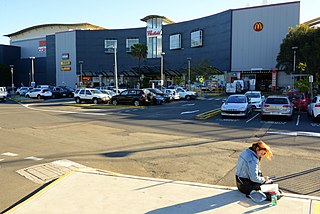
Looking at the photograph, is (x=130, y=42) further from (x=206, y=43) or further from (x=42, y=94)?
(x=42, y=94)

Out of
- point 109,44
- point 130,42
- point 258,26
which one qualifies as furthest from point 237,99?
point 109,44

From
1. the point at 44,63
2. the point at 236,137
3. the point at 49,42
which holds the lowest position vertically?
the point at 236,137

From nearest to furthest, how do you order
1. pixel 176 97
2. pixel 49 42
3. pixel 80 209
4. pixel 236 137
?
pixel 80 209 → pixel 236 137 → pixel 176 97 → pixel 49 42

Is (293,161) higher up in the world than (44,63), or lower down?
lower down

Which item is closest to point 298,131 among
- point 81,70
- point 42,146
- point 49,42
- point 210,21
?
point 42,146

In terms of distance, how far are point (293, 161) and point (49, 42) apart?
9434cm

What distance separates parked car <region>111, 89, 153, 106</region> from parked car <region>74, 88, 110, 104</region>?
2332mm

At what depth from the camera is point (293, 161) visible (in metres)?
8.29

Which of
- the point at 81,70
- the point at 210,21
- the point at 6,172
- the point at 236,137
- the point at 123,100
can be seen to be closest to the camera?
the point at 6,172

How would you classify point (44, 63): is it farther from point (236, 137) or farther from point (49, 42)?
point (236, 137)

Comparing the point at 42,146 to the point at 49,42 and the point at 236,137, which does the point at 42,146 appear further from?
the point at 49,42

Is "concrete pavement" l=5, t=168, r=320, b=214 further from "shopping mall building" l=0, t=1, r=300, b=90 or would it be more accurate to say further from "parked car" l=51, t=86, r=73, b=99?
"shopping mall building" l=0, t=1, r=300, b=90

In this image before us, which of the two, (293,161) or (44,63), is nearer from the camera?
(293,161)

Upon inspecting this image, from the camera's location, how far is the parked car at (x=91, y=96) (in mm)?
31125
